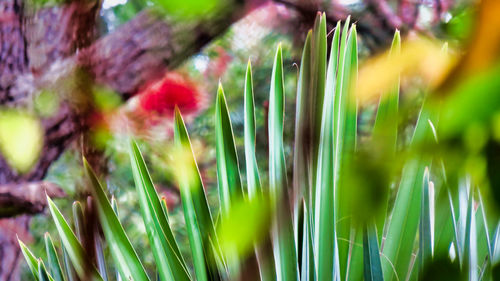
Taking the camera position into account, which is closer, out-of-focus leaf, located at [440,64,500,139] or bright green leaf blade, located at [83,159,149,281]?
out-of-focus leaf, located at [440,64,500,139]

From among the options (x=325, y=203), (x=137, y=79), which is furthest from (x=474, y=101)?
(x=137, y=79)

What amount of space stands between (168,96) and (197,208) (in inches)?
31.8

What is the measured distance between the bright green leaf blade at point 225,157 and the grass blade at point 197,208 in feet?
0.09

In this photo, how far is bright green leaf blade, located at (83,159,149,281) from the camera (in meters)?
0.60

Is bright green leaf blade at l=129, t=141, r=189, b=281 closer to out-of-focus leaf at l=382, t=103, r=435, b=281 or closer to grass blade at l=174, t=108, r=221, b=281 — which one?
grass blade at l=174, t=108, r=221, b=281

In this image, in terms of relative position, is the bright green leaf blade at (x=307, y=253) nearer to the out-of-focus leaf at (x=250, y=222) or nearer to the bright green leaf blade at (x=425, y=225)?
the bright green leaf blade at (x=425, y=225)

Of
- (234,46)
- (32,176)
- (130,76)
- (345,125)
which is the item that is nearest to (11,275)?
(32,176)

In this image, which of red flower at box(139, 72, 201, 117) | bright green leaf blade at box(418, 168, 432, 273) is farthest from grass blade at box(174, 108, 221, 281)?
red flower at box(139, 72, 201, 117)

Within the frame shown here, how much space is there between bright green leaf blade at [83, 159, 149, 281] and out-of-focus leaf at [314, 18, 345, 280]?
0.21 m

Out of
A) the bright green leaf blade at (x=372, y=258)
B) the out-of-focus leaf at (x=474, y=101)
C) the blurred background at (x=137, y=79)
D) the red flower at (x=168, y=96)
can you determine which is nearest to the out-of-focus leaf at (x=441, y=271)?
the out-of-focus leaf at (x=474, y=101)

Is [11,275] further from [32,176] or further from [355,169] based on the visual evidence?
[355,169]

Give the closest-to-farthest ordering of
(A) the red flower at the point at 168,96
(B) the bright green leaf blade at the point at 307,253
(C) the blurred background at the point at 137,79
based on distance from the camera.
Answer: (B) the bright green leaf blade at the point at 307,253 < (C) the blurred background at the point at 137,79 < (A) the red flower at the point at 168,96

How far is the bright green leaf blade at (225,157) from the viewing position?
1.94 ft

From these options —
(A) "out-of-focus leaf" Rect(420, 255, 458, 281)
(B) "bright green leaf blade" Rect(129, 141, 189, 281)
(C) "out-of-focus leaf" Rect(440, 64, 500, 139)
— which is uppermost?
(C) "out-of-focus leaf" Rect(440, 64, 500, 139)
